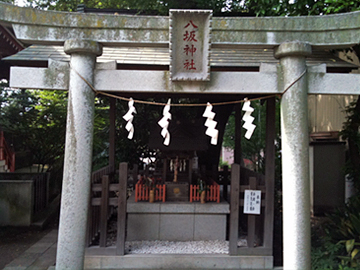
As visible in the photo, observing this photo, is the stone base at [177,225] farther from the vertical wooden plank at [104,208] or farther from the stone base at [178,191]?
the vertical wooden plank at [104,208]

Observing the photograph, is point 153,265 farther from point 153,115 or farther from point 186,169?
point 153,115

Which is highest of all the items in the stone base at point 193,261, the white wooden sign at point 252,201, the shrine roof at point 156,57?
the shrine roof at point 156,57

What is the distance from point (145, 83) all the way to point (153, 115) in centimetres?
705

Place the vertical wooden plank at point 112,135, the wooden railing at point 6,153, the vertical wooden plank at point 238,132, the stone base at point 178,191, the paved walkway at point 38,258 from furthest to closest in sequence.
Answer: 1. the wooden railing at point 6,153
2. the vertical wooden plank at point 238,132
3. the vertical wooden plank at point 112,135
4. the stone base at point 178,191
5. the paved walkway at point 38,258

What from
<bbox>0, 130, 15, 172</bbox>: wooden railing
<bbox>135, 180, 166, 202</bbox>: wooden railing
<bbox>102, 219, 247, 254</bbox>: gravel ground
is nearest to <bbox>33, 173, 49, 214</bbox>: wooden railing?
<bbox>0, 130, 15, 172</bbox>: wooden railing

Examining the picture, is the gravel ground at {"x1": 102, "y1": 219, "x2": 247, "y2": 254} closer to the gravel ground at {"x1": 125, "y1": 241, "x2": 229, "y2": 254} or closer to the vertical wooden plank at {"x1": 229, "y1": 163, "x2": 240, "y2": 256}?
the gravel ground at {"x1": 125, "y1": 241, "x2": 229, "y2": 254}

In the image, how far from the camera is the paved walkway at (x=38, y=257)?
5.75m

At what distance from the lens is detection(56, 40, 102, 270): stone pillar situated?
389cm

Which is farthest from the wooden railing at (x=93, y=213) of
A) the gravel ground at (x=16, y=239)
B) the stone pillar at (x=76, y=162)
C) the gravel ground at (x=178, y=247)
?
the gravel ground at (x=16, y=239)

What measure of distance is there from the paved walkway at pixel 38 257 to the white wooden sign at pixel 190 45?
4.50 m

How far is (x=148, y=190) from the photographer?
21.9 feet

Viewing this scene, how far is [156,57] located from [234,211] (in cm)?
313

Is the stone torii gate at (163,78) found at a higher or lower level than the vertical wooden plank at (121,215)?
higher

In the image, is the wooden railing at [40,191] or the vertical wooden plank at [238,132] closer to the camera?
the vertical wooden plank at [238,132]
